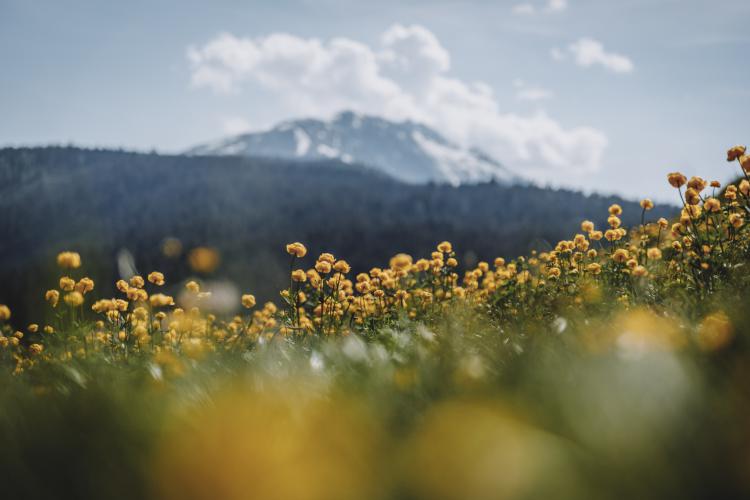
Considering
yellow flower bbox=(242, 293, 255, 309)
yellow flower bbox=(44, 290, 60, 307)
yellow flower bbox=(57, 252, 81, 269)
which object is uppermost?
yellow flower bbox=(57, 252, 81, 269)

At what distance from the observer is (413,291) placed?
17.7 ft

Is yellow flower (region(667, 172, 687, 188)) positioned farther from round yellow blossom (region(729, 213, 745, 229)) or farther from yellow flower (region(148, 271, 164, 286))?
yellow flower (region(148, 271, 164, 286))

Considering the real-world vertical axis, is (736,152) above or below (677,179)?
above

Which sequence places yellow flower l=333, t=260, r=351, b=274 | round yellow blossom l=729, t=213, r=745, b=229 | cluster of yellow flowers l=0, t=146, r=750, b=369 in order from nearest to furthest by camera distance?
cluster of yellow flowers l=0, t=146, r=750, b=369
round yellow blossom l=729, t=213, r=745, b=229
yellow flower l=333, t=260, r=351, b=274

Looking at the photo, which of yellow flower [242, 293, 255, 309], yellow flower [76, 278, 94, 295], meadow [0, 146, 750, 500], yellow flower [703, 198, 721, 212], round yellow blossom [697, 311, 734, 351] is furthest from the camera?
yellow flower [242, 293, 255, 309]

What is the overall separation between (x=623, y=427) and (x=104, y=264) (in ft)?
13.5

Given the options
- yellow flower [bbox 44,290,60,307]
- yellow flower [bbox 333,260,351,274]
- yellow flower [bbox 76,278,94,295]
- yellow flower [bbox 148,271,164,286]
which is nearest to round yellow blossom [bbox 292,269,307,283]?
yellow flower [bbox 333,260,351,274]

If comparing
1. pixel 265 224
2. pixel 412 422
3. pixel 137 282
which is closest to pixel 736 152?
pixel 412 422

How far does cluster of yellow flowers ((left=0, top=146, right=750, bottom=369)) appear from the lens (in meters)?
3.60

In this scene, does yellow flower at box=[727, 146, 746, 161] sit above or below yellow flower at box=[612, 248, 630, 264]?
above

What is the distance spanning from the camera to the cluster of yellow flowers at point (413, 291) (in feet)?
11.8

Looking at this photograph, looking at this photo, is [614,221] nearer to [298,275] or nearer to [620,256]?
[620,256]

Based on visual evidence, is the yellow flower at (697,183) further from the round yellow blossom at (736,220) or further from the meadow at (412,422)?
the meadow at (412,422)

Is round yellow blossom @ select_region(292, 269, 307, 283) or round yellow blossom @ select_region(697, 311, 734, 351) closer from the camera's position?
round yellow blossom @ select_region(697, 311, 734, 351)
